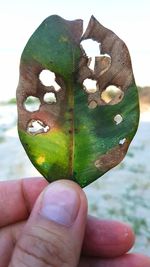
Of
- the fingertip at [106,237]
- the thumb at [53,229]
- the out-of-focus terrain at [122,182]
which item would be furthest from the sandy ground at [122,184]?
the thumb at [53,229]

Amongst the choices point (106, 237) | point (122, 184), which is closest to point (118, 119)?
point (106, 237)

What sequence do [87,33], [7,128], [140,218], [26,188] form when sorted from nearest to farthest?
[87,33] < [26,188] < [140,218] < [7,128]

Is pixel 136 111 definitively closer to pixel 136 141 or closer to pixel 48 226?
pixel 48 226

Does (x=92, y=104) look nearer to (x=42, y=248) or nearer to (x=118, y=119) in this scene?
(x=118, y=119)

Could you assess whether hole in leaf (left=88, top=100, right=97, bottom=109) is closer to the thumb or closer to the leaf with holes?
the leaf with holes

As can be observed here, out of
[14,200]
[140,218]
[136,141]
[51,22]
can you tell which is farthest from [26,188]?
[136,141]

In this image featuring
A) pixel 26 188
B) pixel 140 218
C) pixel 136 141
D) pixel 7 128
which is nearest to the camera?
pixel 26 188

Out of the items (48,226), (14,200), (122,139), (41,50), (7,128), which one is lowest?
(7,128)

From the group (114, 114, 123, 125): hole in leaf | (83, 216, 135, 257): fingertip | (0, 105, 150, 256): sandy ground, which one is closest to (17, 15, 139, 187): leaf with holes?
(114, 114, 123, 125): hole in leaf

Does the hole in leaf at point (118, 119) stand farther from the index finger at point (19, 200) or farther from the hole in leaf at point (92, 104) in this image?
the index finger at point (19, 200)
